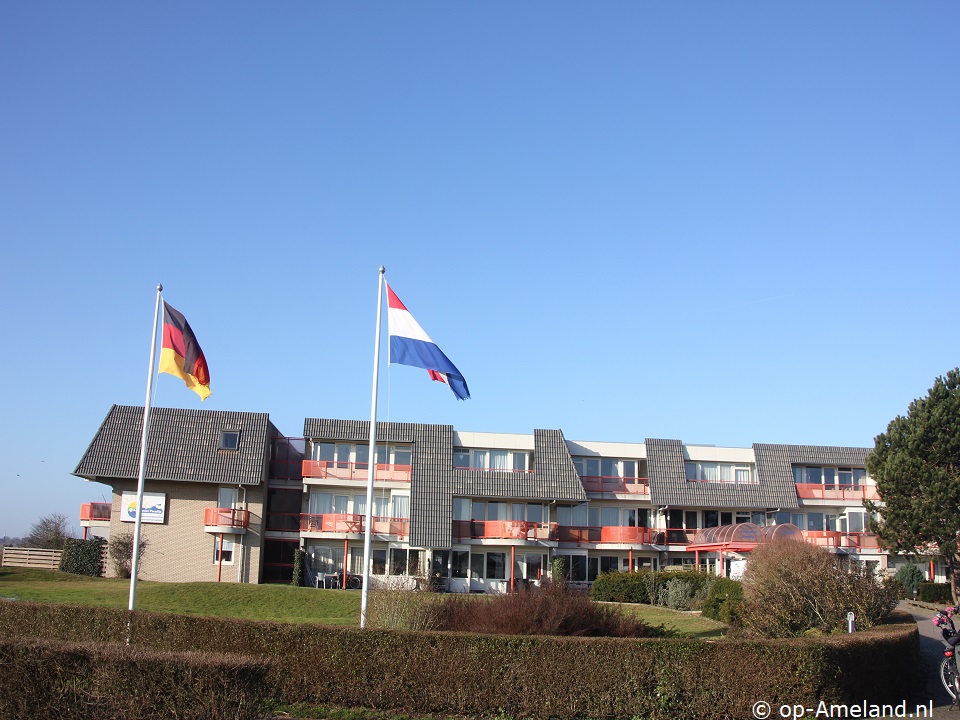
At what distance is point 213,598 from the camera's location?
34.1m

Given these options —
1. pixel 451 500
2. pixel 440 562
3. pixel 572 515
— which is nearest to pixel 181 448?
pixel 451 500

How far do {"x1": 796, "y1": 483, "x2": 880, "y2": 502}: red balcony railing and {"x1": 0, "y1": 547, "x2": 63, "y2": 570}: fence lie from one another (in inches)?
1440

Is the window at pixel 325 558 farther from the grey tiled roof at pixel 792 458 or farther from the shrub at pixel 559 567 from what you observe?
the grey tiled roof at pixel 792 458

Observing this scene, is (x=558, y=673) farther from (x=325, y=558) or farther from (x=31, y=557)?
(x=31, y=557)

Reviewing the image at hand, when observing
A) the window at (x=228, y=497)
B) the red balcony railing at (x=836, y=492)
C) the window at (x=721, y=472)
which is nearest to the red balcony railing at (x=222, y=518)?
Answer: the window at (x=228, y=497)

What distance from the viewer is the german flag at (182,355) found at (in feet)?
69.4

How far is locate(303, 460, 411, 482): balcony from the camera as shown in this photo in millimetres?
45125

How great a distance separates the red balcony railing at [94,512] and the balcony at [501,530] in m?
15.9

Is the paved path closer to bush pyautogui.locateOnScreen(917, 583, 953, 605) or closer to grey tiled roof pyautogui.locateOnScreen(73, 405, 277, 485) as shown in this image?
bush pyautogui.locateOnScreen(917, 583, 953, 605)

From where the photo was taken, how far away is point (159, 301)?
71.3 ft

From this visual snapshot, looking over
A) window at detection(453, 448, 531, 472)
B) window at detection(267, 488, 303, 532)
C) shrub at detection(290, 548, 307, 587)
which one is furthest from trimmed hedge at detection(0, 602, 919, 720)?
window at detection(453, 448, 531, 472)

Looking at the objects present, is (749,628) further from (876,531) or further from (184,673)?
(876,531)

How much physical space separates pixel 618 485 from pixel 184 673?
40.1m

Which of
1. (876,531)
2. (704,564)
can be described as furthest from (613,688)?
(704,564)
